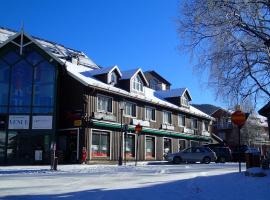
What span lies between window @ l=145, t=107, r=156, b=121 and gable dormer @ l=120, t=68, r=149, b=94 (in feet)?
5.86

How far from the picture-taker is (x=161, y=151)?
40.3m

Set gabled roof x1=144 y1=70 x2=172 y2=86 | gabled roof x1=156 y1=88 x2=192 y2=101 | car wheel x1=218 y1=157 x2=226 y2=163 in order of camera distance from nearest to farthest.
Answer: car wheel x1=218 y1=157 x2=226 y2=163 < gabled roof x1=156 y1=88 x2=192 y2=101 < gabled roof x1=144 y1=70 x2=172 y2=86

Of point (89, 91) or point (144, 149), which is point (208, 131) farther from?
point (89, 91)

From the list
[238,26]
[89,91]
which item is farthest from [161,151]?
[238,26]

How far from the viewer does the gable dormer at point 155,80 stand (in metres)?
51.9

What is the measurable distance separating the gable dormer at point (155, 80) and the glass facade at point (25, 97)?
70.5ft

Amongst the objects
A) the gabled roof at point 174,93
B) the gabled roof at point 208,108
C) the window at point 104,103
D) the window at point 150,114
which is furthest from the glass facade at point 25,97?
the gabled roof at point 208,108

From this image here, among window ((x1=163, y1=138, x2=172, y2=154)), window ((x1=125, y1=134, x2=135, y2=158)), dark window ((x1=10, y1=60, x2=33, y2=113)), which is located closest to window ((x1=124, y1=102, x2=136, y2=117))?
window ((x1=125, y1=134, x2=135, y2=158))

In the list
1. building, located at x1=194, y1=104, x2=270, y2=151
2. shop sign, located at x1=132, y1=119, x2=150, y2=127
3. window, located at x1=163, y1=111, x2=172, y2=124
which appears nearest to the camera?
shop sign, located at x1=132, y1=119, x2=150, y2=127

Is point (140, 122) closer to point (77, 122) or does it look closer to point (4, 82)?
point (77, 122)

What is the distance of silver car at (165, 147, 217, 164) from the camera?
33719mm

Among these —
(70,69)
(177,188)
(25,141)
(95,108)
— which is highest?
(70,69)

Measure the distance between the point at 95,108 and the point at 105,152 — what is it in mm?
3784

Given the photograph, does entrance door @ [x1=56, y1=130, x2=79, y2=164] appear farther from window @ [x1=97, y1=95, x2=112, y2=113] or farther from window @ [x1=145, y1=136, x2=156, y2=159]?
window @ [x1=145, y1=136, x2=156, y2=159]
